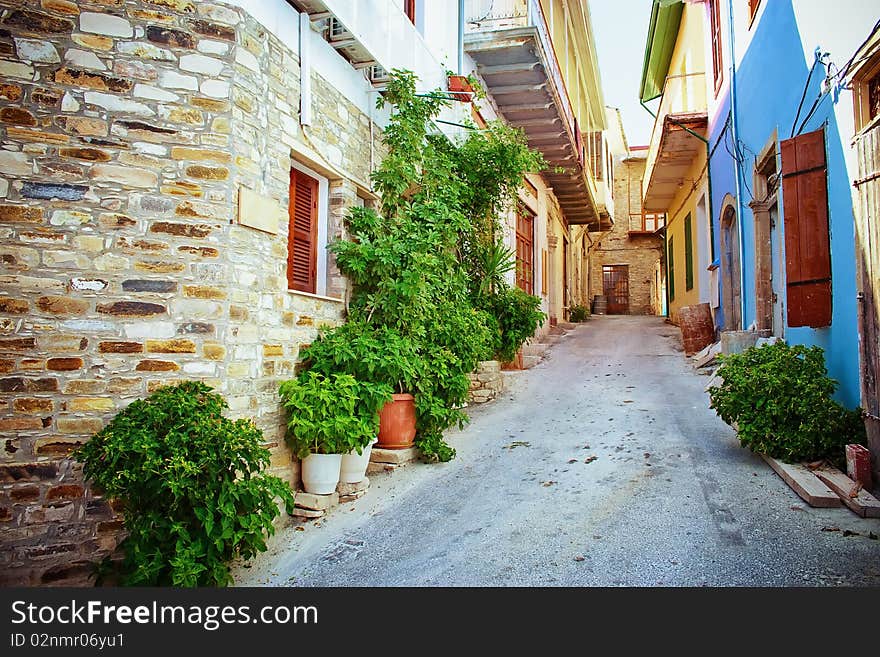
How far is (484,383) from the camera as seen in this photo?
8.70 meters

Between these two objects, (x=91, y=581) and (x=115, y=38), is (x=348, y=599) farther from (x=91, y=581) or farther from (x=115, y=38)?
(x=115, y=38)

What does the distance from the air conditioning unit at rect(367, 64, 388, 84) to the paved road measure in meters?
3.91

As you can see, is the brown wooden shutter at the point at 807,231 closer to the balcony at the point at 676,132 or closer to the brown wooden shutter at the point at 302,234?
the brown wooden shutter at the point at 302,234

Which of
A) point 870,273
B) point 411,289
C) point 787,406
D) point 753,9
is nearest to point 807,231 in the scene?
point 870,273

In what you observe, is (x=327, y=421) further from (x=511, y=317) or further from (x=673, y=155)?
(x=673, y=155)

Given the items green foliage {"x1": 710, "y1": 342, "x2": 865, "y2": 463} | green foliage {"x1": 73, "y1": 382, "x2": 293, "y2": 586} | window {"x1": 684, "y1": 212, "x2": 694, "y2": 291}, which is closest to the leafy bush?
green foliage {"x1": 710, "y1": 342, "x2": 865, "y2": 463}

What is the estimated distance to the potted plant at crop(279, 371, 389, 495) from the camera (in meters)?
4.94

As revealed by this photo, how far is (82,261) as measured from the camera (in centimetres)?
425

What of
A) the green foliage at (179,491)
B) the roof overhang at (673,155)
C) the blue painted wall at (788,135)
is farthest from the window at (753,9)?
the green foliage at (179,491)

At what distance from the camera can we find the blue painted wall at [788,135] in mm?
4973

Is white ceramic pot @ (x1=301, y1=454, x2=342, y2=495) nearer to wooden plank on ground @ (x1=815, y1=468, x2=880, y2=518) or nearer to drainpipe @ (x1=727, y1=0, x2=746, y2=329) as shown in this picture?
wooden plank on ground @ (x1=815, y1=468, x2=880, y2=518)

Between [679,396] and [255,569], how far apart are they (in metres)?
5.85

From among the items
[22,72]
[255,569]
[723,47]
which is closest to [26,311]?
[22,72]

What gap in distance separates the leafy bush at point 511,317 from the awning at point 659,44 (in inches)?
264
